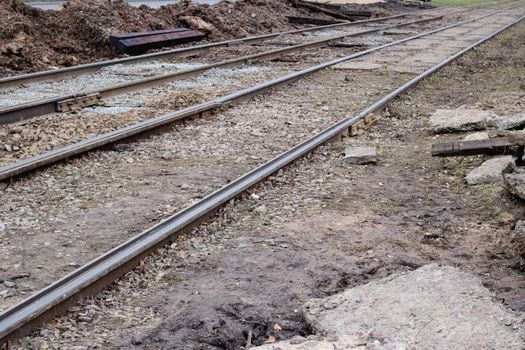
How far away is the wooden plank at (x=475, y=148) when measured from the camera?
6891mm

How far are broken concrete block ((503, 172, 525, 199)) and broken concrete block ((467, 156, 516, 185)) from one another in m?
0.87

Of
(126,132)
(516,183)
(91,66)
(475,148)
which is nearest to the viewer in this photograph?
(516,183)

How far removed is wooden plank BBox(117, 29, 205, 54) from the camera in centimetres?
1571

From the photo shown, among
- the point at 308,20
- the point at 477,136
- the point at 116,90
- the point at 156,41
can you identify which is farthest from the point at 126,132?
the point at 308,20

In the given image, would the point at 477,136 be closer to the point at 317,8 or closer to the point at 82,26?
the point at 82,26

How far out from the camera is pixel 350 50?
17.6m

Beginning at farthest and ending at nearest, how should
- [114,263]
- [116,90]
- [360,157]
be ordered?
[116,90]
[360,157]
[114,263]

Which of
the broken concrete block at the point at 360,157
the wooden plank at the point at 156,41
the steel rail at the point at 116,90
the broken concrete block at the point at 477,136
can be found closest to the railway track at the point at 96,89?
the steel rail at the point at 116,90

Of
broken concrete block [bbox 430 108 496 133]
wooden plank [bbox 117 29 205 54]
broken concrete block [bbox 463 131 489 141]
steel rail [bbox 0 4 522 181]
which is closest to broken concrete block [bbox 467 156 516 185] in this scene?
broken concrete block [bbox 463 131 489 141]

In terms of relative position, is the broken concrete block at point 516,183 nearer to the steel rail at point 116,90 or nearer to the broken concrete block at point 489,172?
the broken concrete block at point 489,172

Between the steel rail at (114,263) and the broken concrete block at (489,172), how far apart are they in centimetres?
180

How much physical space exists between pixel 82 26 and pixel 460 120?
10.7 meters

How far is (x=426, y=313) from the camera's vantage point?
3887 millimetres

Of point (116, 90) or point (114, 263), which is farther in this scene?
point (116, 90)
